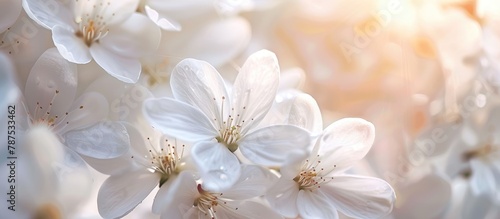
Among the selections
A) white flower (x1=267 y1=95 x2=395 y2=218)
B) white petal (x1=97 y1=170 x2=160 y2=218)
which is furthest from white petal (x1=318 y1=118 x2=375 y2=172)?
white petal (x1=97 y1=170 x2=160 y2=218)

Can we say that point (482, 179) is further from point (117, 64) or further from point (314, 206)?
point (117, 64)

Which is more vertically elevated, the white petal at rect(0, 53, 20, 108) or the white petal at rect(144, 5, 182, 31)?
the white petal at rect(144, 5, 182, 31)

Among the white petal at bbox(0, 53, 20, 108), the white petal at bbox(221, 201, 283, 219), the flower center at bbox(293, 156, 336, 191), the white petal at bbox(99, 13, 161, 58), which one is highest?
the white petal at bbox(99, 13, 161, 58)

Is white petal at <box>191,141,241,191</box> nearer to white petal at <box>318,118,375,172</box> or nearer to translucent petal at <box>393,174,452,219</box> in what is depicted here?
white petal at <box>318,118,375,172</box>

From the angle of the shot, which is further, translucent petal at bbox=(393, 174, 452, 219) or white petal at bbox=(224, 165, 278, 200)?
translucent petal at bbox=(393, 174, 452, 219)

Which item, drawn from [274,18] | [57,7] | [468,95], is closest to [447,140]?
[468,95]

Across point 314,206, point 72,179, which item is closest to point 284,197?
point 314,206

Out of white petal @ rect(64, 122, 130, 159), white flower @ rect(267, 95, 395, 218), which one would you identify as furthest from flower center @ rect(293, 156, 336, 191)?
white petal @ rect(64, 122, 130, 159)
